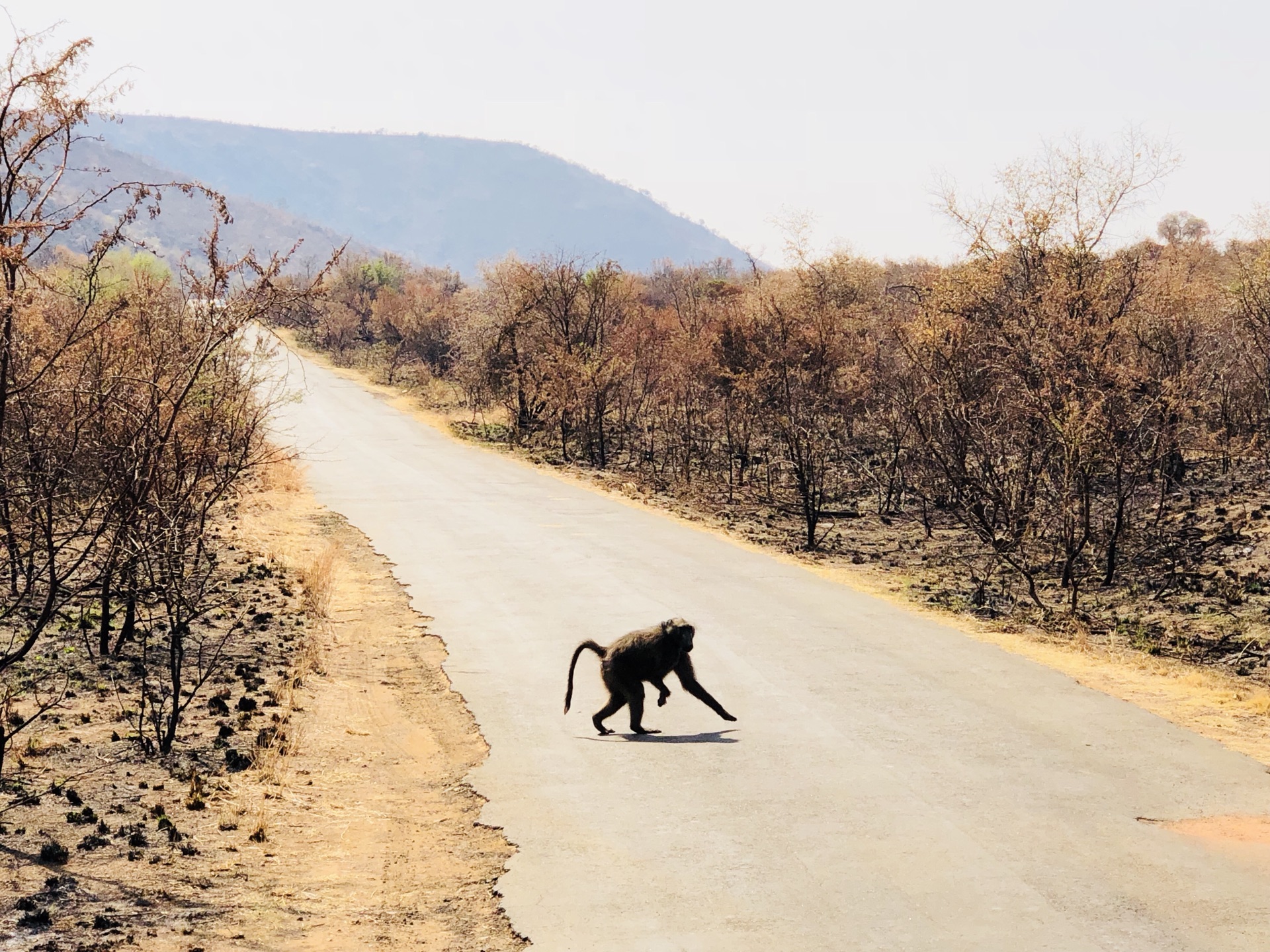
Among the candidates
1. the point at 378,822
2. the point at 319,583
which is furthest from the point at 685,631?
the point at 319,583

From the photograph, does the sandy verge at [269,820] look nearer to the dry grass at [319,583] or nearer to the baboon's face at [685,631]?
the dry grass at [319,583]

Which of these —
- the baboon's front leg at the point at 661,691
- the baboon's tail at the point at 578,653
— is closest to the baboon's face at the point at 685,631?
the baboon's front leg at the point at 661,691

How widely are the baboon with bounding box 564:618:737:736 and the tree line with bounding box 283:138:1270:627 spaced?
402 cm

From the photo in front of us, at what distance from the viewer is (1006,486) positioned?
20.5 m

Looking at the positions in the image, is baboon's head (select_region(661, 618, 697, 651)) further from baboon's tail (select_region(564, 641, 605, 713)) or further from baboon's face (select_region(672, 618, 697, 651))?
baboon's tail (select_region(564, 641, 605, 713))

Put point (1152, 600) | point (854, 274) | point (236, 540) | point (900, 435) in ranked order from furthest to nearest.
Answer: point (854, 274), point (900, 435), point (236, 540), point (1152, 600)

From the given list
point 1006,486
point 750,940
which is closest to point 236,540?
point 1006,486

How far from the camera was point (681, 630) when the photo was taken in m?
9.64

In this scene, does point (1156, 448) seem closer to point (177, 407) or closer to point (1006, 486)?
point (1006, 486)

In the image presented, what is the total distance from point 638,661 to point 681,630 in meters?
0.45

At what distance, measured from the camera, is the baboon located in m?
9.68

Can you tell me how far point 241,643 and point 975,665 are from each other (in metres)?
8.10

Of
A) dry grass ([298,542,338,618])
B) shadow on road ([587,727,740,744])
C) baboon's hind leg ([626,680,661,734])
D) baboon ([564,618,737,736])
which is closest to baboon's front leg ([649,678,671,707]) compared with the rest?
baboon ([564,618,737,736])

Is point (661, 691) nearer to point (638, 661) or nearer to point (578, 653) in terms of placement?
point (638, 661)
